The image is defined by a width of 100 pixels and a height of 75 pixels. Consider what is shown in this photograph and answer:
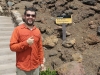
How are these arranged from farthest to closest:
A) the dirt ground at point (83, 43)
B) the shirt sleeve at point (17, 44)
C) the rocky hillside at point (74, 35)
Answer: the rocky hillside at point (74, 35), the dirt ground at point (83, 43), the shirt sleeve at point (17, 44)

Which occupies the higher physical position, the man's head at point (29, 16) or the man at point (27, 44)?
the man's head at point (29, 16)

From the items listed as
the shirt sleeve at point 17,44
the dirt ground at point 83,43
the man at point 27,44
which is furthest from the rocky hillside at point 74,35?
the shirt sleeve at point 17,44

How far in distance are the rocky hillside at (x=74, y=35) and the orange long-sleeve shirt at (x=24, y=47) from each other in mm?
2119

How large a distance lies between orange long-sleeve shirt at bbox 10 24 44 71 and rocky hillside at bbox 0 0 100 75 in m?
2.12

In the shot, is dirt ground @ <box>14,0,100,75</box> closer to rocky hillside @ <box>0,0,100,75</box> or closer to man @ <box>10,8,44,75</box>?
rocky hillside @ <box>0,0,100,75</box>

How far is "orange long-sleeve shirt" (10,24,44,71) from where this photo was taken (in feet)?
11.0

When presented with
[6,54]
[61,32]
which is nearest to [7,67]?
[6,54]

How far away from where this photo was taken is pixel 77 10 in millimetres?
8406

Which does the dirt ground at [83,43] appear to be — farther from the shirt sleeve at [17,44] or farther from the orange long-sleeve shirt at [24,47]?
the shirt sleeve at [17,44]

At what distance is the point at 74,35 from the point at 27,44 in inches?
156

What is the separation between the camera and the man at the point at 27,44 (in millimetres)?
3333

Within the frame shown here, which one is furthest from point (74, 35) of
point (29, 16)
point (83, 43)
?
point (29, 16)

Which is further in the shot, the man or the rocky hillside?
the rocky hillside

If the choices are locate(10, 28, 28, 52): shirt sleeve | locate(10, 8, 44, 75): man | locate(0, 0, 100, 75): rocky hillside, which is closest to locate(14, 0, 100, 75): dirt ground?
locate(0, 0, 100, 75): rocky hillside
